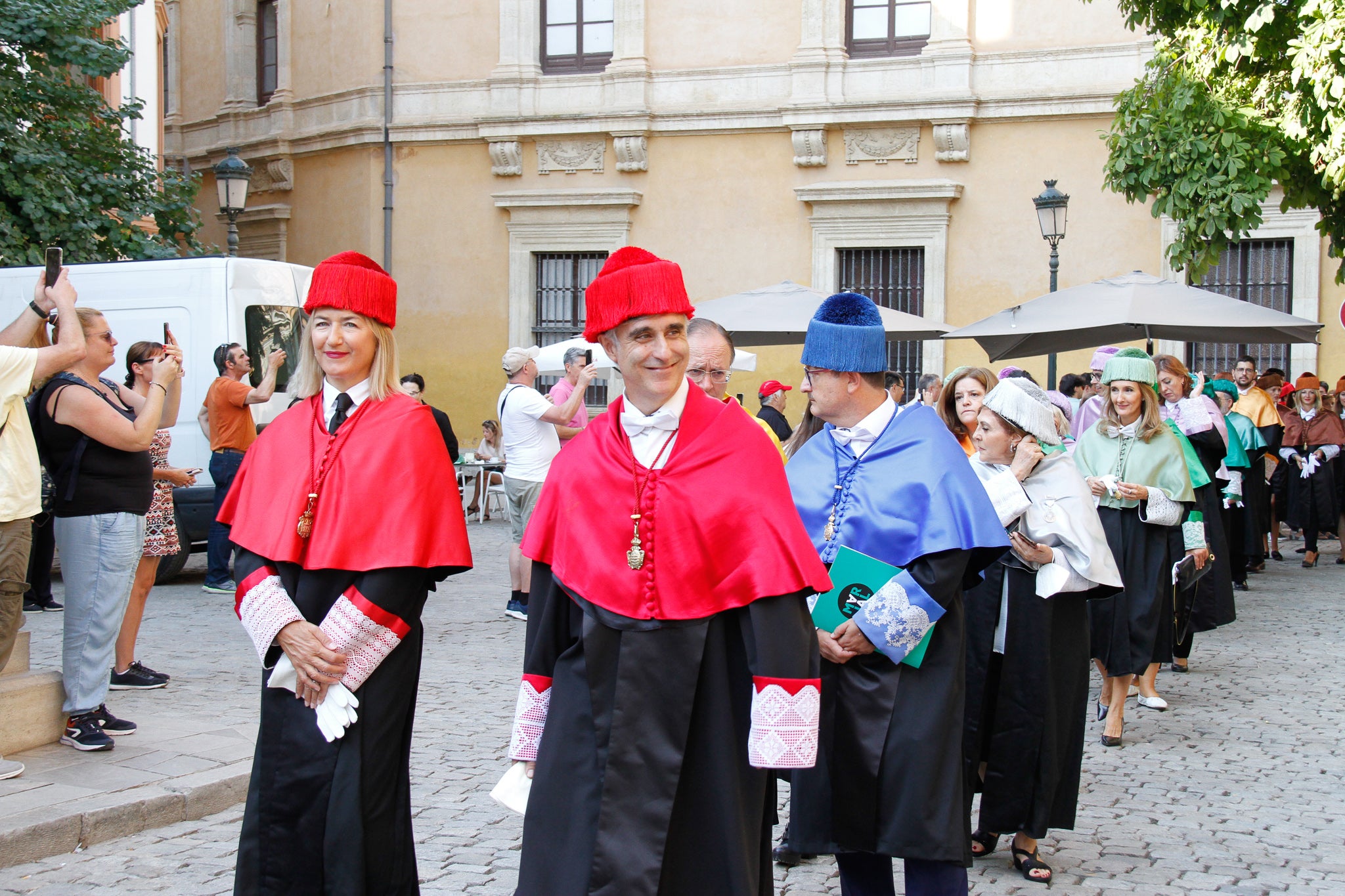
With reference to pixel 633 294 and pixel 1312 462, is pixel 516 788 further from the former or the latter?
pixel 1312 462

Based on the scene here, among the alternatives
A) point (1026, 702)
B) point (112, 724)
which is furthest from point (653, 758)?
point (112, 724)

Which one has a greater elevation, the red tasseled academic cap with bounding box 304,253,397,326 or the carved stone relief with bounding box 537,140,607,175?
the carved stone relief with bounding box 537,140,607,175

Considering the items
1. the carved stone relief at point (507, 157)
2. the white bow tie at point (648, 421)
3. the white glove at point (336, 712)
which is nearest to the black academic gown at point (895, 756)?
the white bow tie at point (648, 421)

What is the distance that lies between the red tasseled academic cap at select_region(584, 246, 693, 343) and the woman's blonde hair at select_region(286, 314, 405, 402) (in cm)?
79

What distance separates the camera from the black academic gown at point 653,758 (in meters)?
3.01

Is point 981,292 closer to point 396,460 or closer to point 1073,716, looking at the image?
point 1073,716

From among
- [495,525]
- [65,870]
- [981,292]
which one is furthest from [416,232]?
[65,870]

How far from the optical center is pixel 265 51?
25.0 m

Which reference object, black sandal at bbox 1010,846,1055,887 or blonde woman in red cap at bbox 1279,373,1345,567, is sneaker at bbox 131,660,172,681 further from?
blonde woman in red cap at bbox 1279,373,1345,567

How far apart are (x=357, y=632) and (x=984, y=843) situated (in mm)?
2717

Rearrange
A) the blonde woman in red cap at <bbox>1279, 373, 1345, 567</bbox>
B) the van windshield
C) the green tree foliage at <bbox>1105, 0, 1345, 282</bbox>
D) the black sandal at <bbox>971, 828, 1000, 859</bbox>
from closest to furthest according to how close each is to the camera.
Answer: the black sandal at <bbox>971, 828, 1000, 859</bbox>, the green tree foliage at <bbox>1105, 0, 1345, 282</bbox>, the van windshield, the blonde woman in red cap at <bbox>1279, 373, 1345, 567</bbox>

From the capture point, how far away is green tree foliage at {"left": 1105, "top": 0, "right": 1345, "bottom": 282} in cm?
1139

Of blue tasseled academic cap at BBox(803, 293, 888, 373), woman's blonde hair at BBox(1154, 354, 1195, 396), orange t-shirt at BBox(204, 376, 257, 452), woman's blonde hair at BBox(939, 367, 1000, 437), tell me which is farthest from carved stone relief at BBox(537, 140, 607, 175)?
blue tasseled academic cap at BBox(803, 293, 888, 373)

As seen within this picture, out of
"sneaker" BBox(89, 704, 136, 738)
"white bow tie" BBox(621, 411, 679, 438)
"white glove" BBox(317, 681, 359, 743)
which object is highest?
"white bow tie" BBox(621, 411, 679, 438)
